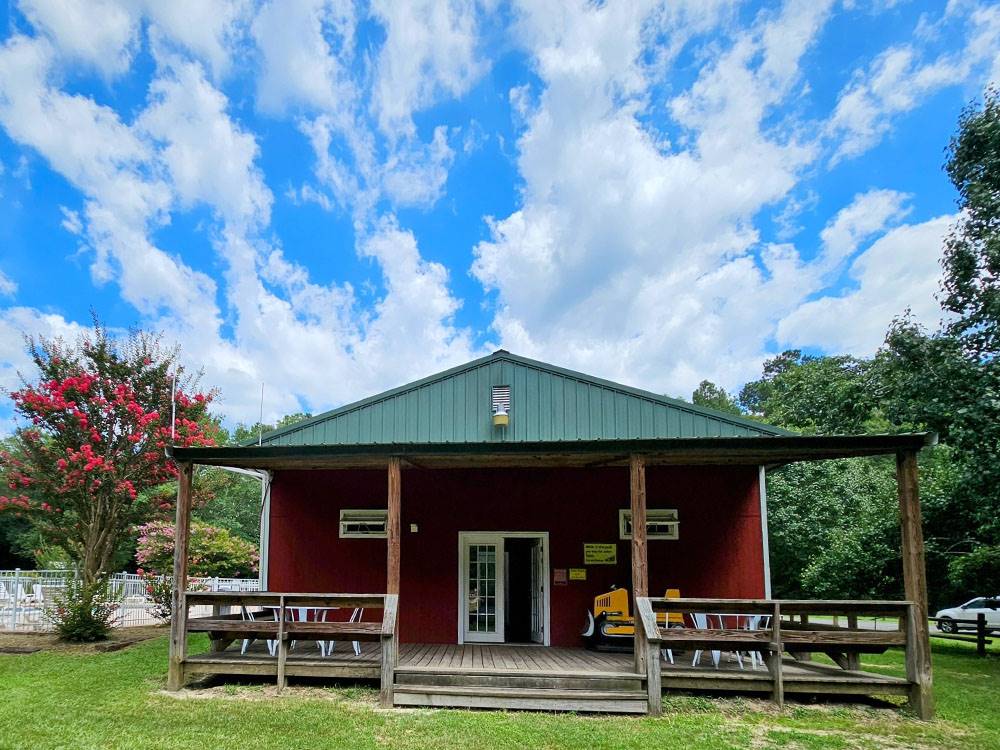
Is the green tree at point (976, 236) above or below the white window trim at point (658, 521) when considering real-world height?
above

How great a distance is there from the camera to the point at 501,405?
10469 millimetres

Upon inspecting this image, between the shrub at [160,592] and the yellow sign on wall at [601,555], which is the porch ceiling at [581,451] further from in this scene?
the shrub at [160,592]

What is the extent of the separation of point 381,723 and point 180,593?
3.15m

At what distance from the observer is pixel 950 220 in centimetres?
1136

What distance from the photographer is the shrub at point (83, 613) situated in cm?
1080

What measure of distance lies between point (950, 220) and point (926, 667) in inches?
321

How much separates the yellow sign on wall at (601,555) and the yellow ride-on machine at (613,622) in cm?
47

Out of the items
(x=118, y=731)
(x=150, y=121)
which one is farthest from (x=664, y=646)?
(x=150, y=121)

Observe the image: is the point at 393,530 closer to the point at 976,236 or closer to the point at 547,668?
the point at 547,668

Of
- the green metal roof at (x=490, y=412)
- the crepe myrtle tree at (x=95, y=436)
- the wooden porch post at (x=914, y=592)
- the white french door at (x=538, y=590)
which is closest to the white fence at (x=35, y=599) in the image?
the crepe myrtle tree at (x=95, y=436)

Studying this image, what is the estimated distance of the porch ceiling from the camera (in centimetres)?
719

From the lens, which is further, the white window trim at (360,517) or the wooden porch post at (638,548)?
the white window trim at (360,517)

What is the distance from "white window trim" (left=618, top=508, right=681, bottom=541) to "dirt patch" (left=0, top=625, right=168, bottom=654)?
8263 millimetres

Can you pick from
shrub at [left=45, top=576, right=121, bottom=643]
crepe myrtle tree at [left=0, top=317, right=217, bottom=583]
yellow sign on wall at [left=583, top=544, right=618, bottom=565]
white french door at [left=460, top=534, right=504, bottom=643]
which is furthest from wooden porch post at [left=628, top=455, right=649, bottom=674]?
shrub at [left=45, top=576, right=121, bottom=643]
